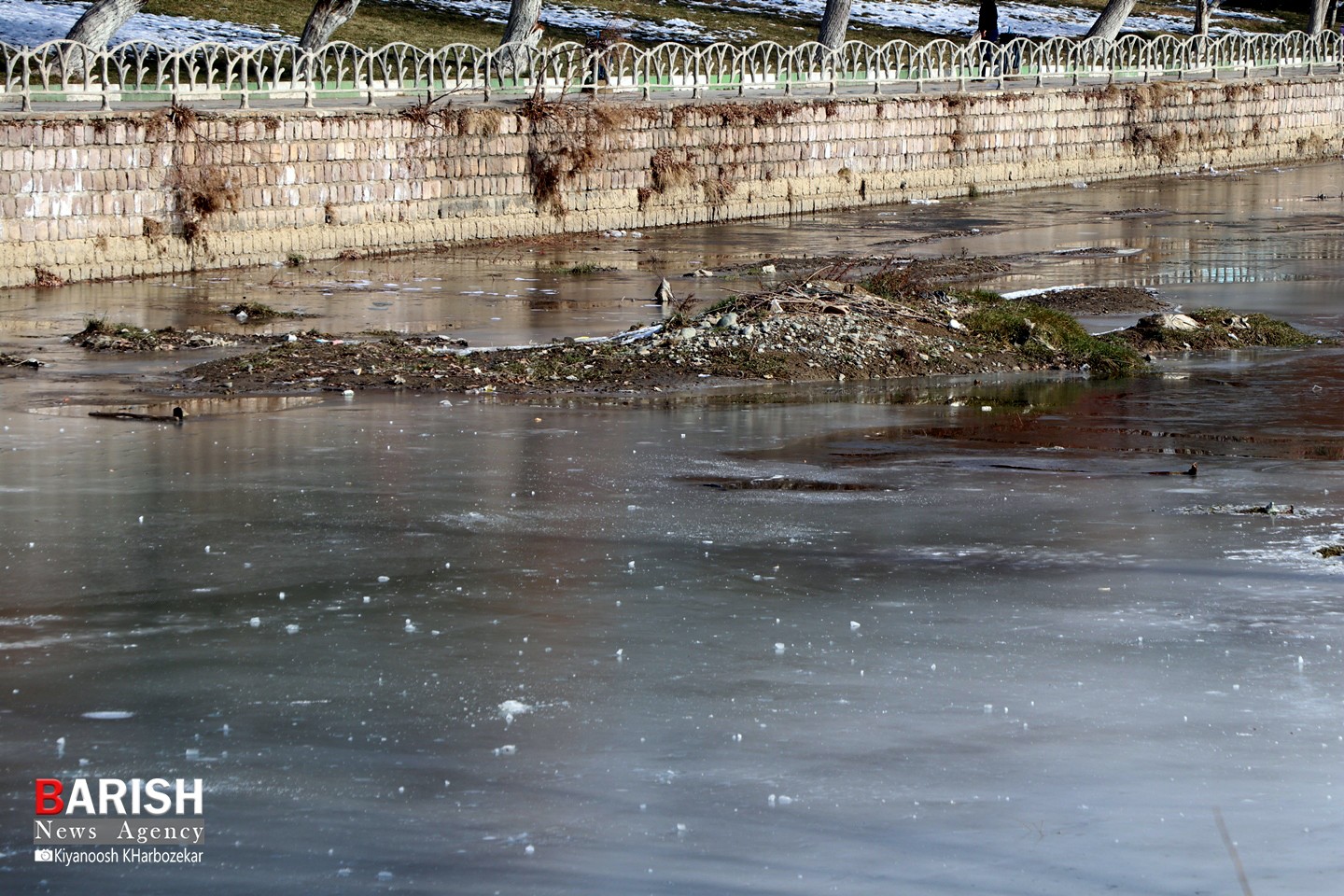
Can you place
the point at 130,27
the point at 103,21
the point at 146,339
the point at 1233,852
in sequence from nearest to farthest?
the point at 1233,852, the point at 146,339, the point at 103,21, the point at 130,27

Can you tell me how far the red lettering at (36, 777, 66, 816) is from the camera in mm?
5309

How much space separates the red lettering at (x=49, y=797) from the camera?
5.31 m

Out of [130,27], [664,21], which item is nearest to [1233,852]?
[130,27]

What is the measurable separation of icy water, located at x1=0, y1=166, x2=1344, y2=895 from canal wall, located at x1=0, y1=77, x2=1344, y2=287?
7169 mm

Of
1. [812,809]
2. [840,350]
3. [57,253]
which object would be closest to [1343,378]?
[840,350]

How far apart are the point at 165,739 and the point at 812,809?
6.63 feet

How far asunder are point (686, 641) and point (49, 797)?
2429mm

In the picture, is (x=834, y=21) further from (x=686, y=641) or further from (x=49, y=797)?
(x=49, y=797)

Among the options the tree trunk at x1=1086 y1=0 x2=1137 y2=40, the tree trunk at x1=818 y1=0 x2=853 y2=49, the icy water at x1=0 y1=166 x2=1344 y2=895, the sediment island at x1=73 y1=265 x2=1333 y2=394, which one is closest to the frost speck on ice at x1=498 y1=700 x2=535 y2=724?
the icy water at x1=0 y1=166 x2=1344 y2=895

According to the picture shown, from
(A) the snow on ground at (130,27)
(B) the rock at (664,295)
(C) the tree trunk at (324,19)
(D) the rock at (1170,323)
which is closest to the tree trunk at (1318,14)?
(A) the snow on ground at (130,27)

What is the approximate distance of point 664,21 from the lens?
171 feet

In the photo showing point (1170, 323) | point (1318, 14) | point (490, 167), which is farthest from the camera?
point (1318, 14)

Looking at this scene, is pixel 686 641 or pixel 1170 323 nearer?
pixel 686 641

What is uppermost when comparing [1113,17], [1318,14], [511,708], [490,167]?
[1318,14]
